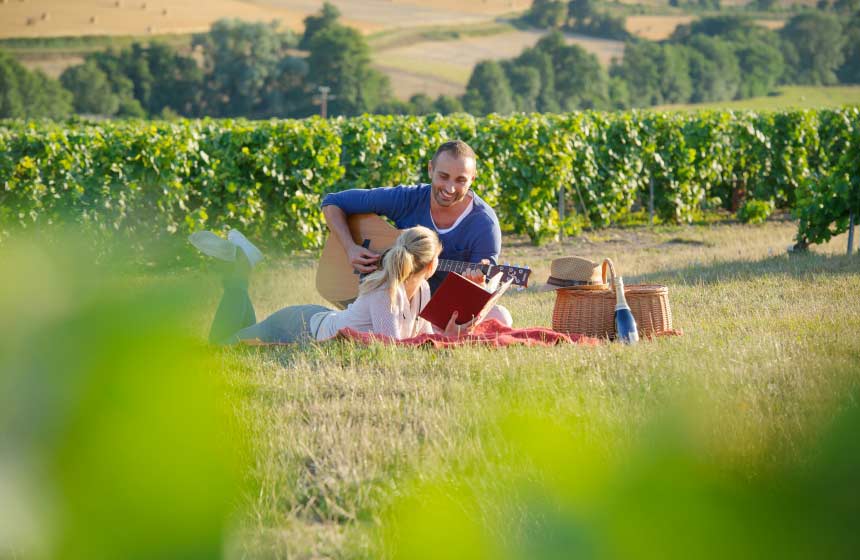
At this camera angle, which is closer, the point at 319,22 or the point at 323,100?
the point at 323,100

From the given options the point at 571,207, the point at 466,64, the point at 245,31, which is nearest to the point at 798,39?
the point at 466,64

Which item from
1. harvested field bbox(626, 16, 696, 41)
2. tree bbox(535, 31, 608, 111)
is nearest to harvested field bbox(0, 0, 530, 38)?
harvested field bbox(626, 16, 696, 41)

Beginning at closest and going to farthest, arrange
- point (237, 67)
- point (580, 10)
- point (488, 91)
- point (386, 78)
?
point (237, 67) → point (488, 91) → point (386, 78) → point (580, 10)

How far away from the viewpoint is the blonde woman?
559cm

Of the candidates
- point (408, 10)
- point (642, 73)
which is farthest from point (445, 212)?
point (408, 10)

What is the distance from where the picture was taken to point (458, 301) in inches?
228

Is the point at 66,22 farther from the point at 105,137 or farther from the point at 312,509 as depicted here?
the point at 312,509

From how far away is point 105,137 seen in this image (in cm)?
1270

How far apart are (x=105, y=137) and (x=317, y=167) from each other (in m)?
2.84

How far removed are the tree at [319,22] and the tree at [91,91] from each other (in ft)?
76.5

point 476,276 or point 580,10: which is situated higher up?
point 580,10

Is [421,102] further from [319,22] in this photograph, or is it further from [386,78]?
[319,22]

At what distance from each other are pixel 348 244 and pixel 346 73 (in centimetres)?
8729

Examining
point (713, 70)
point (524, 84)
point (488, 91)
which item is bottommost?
point (488, 91)
